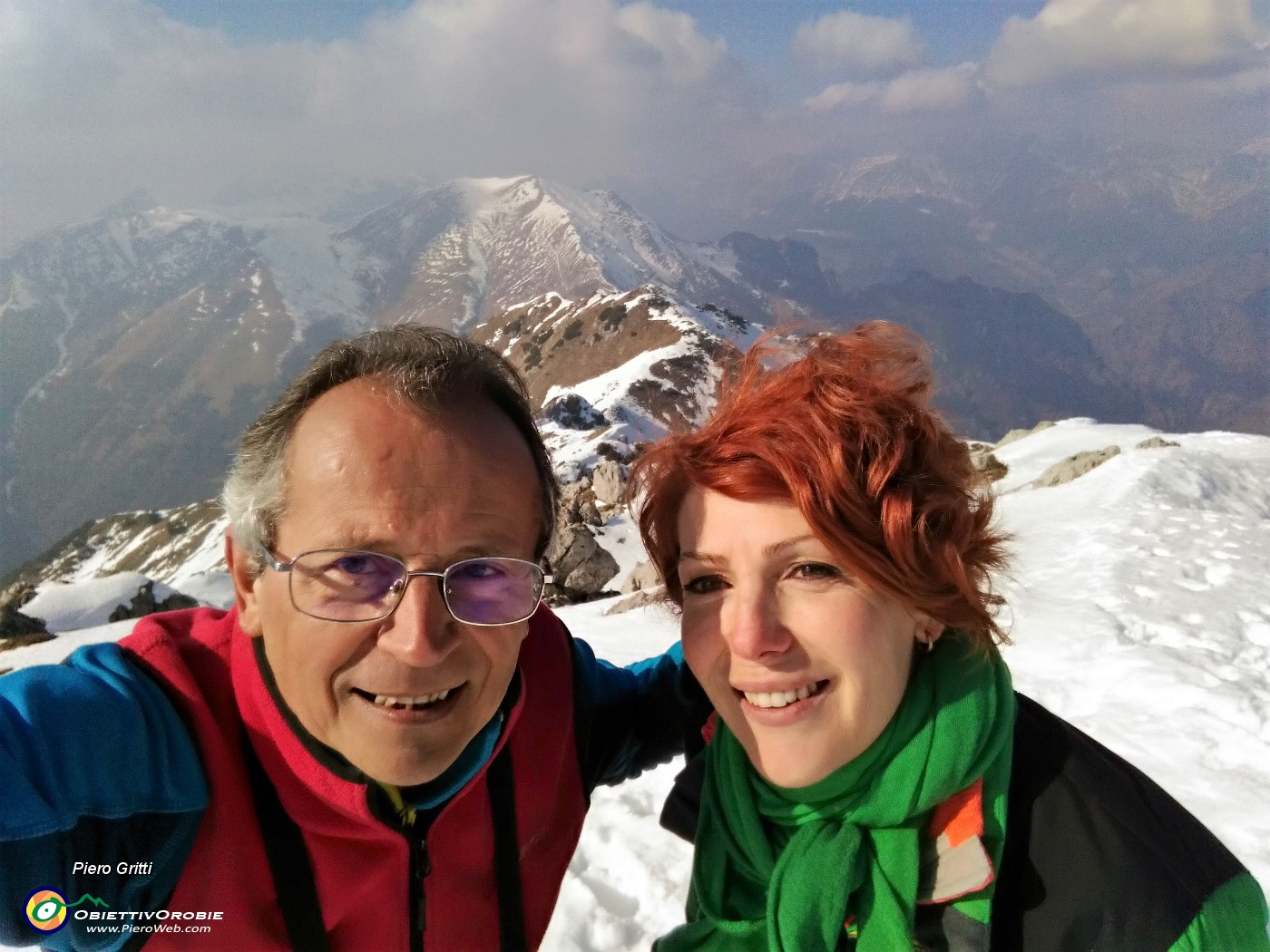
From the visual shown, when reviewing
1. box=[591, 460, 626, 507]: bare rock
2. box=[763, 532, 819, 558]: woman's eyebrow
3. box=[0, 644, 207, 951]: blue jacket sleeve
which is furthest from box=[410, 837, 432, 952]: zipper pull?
box=[591, 460, 626, 507]: bare rock

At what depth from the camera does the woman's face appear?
216 centimetres

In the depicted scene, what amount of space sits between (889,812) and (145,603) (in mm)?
44565

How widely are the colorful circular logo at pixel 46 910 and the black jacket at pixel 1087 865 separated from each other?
255cm

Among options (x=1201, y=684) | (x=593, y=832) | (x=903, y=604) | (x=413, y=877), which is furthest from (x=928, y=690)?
(x=1201, y=684)

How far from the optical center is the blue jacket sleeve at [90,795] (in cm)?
183

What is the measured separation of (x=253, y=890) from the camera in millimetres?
2176

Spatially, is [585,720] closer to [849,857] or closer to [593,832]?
[849,857]

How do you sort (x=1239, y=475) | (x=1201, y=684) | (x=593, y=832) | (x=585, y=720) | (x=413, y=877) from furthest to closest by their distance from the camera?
(x=1239, y=475) → (x=1201, y=684) → (x=593, y=832) → (x=585, y=720) → (x=413, y=877)

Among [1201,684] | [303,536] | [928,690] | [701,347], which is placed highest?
[701,347]

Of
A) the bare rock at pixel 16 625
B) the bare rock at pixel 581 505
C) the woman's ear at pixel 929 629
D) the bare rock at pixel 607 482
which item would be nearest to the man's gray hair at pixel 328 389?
the woman's ear at pixel 929 629

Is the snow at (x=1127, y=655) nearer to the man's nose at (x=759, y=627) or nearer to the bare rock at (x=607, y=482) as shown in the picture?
the man's nose at (x=759, y=627)

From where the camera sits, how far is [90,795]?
75.4 inches

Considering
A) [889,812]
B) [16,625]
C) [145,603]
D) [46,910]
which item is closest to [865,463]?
[889,812]

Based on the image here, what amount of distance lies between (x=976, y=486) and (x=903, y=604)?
619 mm
